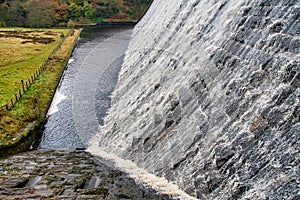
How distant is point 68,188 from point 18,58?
31842 mm

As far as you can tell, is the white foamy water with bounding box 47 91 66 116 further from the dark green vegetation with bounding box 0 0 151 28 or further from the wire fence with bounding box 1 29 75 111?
the dark green vegetation with bounding box 0 0 151 28

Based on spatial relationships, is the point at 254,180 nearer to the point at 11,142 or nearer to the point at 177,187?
the point at 177,187

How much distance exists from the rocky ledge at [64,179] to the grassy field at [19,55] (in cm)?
948

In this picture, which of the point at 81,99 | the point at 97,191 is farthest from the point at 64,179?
the point at 81,99

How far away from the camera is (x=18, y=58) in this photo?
39812 mm

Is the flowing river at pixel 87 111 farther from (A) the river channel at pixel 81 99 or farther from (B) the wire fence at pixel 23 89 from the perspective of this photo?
(B) the wire fence at pixel 23 89

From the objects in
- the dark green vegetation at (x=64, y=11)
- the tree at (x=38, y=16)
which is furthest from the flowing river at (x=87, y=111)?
the dark green vegetation at (x=64, y=11)

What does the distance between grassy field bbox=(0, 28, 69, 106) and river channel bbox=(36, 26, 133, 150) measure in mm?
3814

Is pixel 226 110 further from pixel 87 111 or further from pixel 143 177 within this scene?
pixel 87 111

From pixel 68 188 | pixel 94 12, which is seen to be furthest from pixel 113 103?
pixel 94 12

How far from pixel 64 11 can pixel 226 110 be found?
76.7 meters

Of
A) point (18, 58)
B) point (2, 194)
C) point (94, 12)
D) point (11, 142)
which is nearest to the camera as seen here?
point (2, 194)

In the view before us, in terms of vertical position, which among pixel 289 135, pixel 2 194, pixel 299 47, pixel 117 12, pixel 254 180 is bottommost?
pixel 117 12

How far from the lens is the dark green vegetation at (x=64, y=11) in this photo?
240 feet
